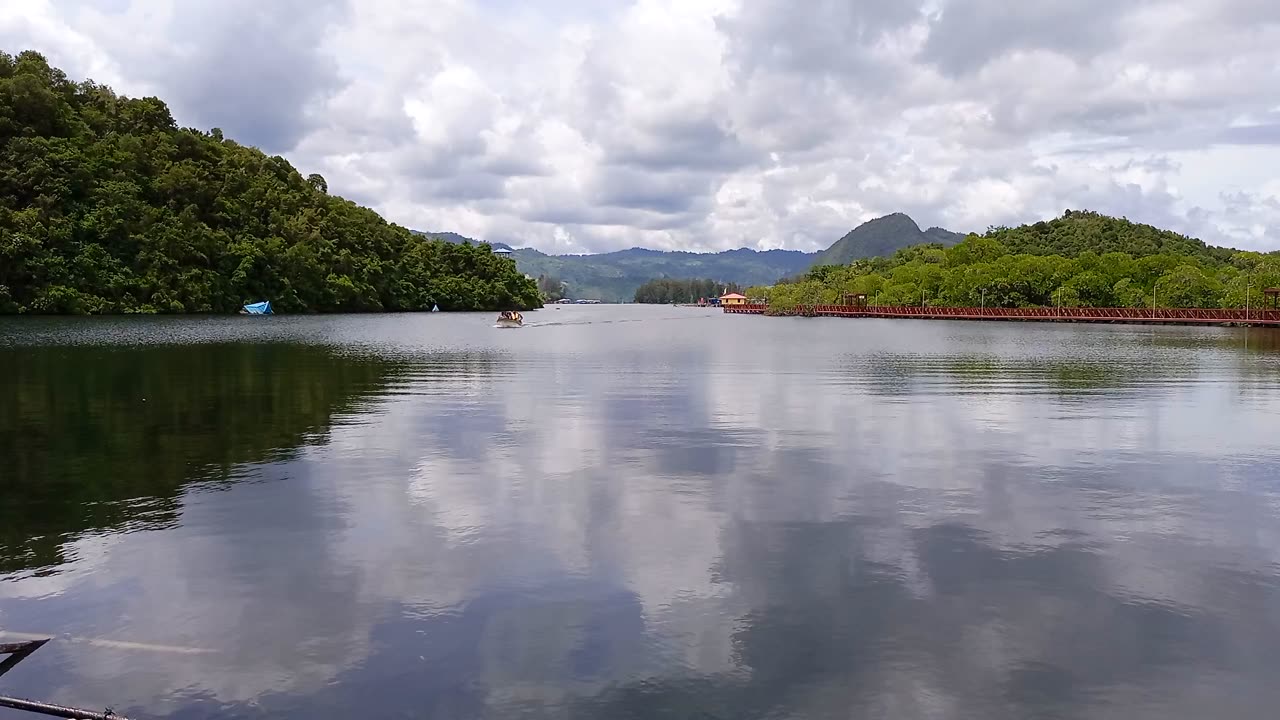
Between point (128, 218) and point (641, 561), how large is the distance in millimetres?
156213

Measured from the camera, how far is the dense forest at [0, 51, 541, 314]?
438 feet

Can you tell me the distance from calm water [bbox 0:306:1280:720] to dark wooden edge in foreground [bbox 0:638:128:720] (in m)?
0.24

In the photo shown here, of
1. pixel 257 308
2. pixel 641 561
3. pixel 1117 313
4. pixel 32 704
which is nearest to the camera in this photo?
pixel 32 704

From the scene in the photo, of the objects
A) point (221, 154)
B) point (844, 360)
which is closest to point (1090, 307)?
point (844, 360)

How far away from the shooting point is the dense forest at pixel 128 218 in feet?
438

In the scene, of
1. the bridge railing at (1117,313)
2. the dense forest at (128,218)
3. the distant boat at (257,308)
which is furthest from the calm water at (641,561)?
the distant boat at (257,308)

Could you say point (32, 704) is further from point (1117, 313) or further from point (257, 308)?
point (1117, 313)

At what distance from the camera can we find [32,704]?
893 centimetres

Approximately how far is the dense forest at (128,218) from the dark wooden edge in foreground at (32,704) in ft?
454

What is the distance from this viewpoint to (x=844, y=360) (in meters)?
66.9

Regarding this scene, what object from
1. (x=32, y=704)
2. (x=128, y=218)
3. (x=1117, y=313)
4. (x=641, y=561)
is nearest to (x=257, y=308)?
(x=128, y=218)

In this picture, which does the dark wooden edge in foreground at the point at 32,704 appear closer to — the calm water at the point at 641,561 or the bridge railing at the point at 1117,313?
the calm water at the point at 641,561

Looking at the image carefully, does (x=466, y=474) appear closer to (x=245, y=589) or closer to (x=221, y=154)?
(x=245, y=589)

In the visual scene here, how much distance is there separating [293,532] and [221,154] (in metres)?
196
